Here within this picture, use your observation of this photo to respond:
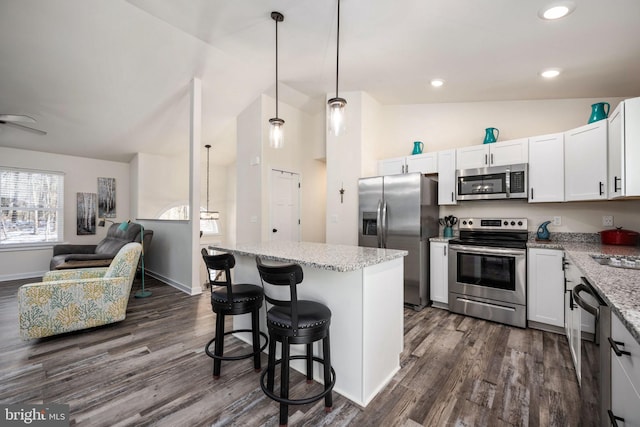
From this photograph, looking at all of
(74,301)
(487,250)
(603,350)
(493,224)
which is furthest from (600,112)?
(74,301)

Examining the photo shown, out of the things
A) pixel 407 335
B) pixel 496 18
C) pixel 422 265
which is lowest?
pixel 407 335

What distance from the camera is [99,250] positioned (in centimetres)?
509

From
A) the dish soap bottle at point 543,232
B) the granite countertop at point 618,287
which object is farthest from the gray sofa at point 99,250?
the dish soap bottle at point 543,232

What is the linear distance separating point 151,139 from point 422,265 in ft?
18.6

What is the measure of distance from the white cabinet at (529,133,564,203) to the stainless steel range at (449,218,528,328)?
17.4 inches

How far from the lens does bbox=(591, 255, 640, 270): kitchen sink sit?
1.84m

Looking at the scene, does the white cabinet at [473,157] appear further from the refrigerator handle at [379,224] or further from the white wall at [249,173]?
the white wall at [249,173]

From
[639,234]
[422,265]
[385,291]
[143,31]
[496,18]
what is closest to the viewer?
[385,291]

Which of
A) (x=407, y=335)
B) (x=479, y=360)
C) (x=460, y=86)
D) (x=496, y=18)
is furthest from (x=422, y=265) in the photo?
(x=496, y=18)

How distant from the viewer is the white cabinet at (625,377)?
0.90 meters

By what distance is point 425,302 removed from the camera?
12.0 feet

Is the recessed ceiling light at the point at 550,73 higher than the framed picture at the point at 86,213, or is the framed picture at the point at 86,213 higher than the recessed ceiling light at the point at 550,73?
the recessed ceiling light at the point at 550,73

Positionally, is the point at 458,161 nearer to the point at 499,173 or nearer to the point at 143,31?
the point at 499,173

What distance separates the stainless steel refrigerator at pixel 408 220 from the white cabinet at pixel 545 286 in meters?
1.11
